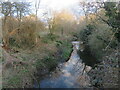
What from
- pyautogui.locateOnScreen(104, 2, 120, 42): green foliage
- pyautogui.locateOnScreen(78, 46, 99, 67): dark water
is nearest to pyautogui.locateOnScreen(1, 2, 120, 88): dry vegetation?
pyautogui.locateOnScreen(104, 2, 120, 42): green foliage

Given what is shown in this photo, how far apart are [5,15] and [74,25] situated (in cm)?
1406

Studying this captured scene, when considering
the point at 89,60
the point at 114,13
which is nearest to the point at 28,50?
the point at 89,60

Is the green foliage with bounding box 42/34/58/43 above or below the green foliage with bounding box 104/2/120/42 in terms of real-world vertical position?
below

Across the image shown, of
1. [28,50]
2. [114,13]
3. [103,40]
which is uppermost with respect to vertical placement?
[114,13]

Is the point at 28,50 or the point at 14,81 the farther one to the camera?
the point at 28,50

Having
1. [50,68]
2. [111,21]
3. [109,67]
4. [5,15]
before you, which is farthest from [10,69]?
[111,21]

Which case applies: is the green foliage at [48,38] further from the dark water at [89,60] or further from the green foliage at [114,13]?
the green foliage at [114,13]

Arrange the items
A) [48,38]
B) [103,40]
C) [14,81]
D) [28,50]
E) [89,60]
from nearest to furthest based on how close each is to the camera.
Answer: [14,81], [103,40], [28,50], [89,60], [48,38]

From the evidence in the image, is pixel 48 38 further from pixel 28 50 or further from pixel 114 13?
pixel 114 13

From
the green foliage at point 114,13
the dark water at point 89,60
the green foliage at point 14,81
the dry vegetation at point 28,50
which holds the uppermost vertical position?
the green foliage at point 114,13

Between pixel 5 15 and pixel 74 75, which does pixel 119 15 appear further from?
pixel 5 15

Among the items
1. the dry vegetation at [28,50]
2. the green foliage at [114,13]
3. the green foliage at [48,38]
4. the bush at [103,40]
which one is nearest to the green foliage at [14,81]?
the dry vegetation at [28,50]

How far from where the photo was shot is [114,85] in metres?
4.73

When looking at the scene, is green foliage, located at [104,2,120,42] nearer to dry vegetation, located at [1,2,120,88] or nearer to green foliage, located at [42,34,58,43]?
dry vegetation, located at [1,2,120,88]
